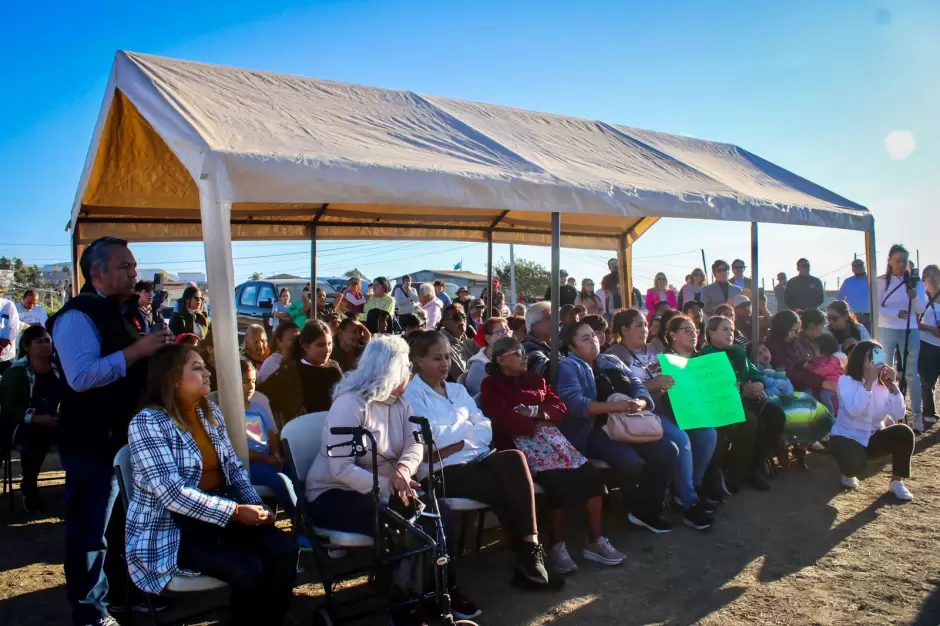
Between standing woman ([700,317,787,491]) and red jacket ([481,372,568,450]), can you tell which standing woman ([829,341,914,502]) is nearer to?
standing woman ([700,317,787,491])

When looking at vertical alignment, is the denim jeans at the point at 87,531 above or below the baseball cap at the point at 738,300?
below

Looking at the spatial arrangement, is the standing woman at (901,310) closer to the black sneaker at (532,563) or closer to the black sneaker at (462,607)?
the black sneaker at (532,563)

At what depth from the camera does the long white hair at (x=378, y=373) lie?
3.60 meters

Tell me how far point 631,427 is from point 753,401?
193 centimetres

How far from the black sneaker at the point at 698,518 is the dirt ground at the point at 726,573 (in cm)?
7

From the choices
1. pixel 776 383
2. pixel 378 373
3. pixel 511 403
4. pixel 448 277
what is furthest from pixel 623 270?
pixel 448 277

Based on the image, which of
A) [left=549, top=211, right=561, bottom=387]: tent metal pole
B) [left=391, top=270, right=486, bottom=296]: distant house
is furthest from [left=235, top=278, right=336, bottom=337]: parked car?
[left=391, top=270, right=486, bottom=296]: distant house

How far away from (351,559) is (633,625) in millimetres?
1845

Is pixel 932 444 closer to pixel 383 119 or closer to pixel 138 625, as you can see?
pixel 383 119

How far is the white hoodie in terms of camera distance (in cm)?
399

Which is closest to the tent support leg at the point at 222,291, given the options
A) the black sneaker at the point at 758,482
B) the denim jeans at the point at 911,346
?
the black sneaker at the point at 758,482

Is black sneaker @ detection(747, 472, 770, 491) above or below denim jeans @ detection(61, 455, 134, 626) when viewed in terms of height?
below

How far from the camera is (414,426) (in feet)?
12.4

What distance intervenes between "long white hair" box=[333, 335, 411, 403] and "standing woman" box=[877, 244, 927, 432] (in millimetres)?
6624
